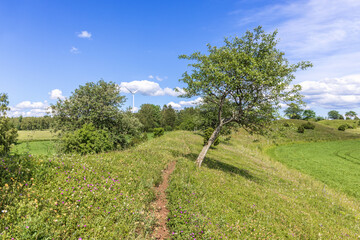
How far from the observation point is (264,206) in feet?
33.8

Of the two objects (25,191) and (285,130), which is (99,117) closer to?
(25,191)

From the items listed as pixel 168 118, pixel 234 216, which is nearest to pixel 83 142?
pixel 234 216

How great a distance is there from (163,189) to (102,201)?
4.78 m

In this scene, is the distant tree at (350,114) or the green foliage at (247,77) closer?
the green foliage at (247,77)

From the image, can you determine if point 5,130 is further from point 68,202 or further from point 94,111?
point 68,202

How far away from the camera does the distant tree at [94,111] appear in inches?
1071

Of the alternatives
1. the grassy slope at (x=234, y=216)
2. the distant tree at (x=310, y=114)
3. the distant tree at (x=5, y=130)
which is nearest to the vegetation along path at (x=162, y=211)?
the grassy slope at (x=234, y=216)

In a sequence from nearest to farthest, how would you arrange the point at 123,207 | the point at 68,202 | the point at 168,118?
the point at 68,202 → the point at 123,207 → the point at 168,118

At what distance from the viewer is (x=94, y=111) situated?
1104 inches

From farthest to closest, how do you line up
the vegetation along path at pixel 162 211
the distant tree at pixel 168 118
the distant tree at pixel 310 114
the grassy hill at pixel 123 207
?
the distant tree at pixel 310 114
the distant tree at pixel 168 118
the vegetation along path at pixel 162 211
the grassy hill at pixel 123 207

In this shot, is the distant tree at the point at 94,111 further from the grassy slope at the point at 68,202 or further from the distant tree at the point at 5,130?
the grassy slope at the point at 68,202

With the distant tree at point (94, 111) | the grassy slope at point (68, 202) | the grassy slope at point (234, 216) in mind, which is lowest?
the grassy slope at point (234, 216)

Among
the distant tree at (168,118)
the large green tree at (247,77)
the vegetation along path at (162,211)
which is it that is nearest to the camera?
the vegetation along path at (162,211)

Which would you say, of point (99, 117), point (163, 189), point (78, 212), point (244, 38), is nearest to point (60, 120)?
point (99, 117)
